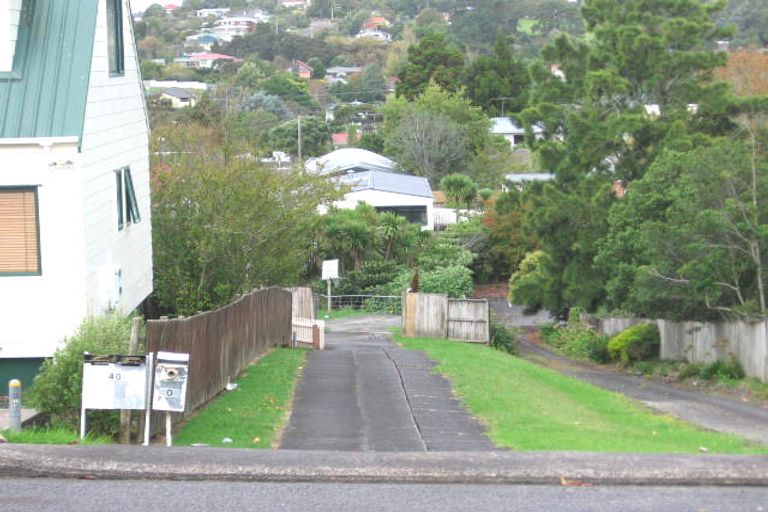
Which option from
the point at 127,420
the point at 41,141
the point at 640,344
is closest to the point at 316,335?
the point at 640,344

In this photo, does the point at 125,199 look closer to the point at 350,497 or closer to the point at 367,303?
the point at 350,497

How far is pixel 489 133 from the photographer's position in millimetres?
87812

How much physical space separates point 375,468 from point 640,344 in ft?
87.0

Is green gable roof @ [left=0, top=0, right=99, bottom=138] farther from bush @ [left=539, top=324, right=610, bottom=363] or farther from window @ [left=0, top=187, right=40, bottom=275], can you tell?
bush @ [left=539, top=324, right=610, bottom=363]

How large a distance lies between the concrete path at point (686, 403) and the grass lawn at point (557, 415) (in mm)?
884

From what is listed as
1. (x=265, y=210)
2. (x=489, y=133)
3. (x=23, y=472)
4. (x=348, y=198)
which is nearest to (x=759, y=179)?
(x=265, y=210)

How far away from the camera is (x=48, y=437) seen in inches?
474

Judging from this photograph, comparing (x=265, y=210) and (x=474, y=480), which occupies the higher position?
(x=265, y=210)

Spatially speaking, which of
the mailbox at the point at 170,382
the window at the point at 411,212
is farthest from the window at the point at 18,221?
the window at the point at 411,212

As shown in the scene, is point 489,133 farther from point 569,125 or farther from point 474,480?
point 474,480

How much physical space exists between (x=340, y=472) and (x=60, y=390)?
4.25 m

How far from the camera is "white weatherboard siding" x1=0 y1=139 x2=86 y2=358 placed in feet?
49.8

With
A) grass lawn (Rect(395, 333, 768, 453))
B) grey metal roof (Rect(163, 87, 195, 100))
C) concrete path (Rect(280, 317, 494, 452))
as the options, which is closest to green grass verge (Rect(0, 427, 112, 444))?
concrete path (Rect(280, 317, 494, 452))

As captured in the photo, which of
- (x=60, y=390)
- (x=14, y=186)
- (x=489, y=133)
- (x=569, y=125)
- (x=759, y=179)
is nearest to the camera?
(x=60, y=390)
